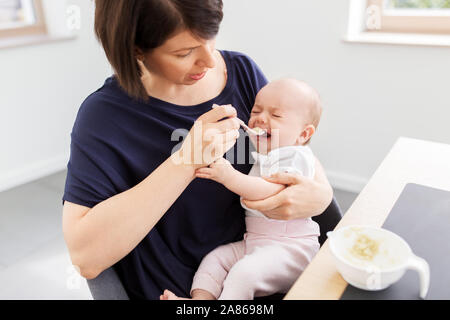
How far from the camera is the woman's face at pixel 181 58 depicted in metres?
0.82

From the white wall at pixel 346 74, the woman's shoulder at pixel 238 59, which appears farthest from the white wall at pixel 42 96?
the woman's shoulder at pixel 238 59

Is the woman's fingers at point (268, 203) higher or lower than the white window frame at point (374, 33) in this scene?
lower

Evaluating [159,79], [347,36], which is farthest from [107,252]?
[347,36]

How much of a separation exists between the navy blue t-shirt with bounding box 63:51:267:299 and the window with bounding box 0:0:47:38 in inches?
89.5

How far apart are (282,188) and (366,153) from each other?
69.8 inches

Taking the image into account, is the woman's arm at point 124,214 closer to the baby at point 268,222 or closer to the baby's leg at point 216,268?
the baby at point 268,222

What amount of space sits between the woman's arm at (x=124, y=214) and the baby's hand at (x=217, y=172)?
0.02 m

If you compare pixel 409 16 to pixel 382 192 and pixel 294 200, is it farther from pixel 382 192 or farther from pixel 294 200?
pixel 294 200

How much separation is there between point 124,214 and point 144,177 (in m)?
0.16

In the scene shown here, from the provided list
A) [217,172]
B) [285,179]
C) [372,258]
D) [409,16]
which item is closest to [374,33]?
[409,16]

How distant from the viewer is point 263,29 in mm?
2576

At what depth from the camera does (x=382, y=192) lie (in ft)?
3.15

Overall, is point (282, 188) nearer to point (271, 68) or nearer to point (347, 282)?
point (347, 282)

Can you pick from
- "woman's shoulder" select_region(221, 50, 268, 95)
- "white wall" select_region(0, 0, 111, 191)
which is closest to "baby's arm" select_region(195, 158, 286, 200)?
"woman's shoulder" select_region(221, 50, 268, 95)
